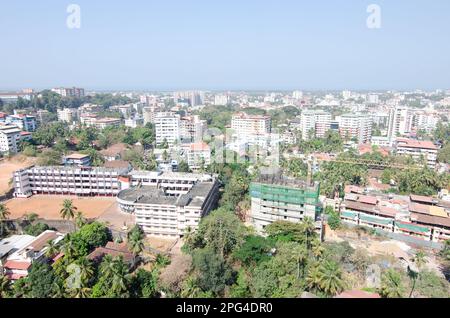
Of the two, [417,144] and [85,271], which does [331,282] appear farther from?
[417,144]

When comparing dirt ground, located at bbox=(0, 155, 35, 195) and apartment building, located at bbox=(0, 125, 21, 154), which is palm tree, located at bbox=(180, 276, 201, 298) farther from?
apartment building, located at bbox=(0, 125, 21, 154)

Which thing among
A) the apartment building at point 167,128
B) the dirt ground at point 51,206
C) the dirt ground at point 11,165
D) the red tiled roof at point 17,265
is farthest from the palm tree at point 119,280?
the apartment building at point 167,128

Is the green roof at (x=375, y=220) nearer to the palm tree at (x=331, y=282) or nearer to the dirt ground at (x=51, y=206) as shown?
the palm tree at (x=331, y=282)

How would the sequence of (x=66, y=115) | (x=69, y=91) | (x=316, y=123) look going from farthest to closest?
(x=69, y=91) < (x=66, y=115) < (x=316, y=123)

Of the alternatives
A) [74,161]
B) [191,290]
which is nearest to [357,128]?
[74,161]

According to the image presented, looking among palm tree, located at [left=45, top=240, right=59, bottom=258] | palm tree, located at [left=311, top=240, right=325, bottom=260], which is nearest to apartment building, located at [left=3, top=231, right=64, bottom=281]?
palm tree, located at [left=45, top=240, right=59, bottom=258]
